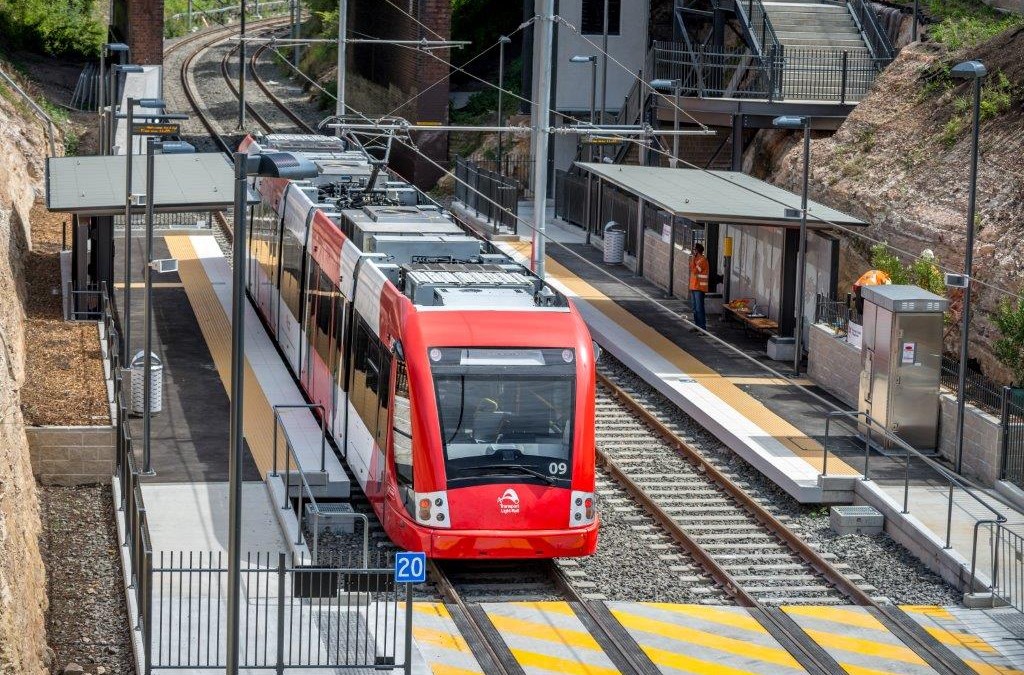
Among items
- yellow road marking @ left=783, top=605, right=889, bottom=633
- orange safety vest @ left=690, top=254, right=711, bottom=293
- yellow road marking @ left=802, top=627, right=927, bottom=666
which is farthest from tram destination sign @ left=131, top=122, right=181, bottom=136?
yellow road marking @ left=802, top=627, right=927, bottom=666

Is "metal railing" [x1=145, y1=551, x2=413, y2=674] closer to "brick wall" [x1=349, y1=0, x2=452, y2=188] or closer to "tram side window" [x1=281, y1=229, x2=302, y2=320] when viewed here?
"tram side window" [x1=281, y1=229, x2=302, y2=320]

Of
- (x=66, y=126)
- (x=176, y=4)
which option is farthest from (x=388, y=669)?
(x=176, y=4)

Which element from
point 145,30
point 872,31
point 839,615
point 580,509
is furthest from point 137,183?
point 145,30

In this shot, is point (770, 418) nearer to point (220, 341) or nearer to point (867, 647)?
point (867, 647)

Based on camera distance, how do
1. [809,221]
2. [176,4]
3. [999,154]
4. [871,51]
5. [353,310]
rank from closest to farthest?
[353,310]
[809,221]
[999,154]
[871,51]
[176,4]

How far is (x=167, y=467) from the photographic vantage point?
22.3m

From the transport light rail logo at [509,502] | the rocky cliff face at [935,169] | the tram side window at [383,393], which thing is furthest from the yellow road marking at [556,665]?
the rocky cliff face at [935,169]

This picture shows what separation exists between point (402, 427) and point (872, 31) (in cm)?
2769

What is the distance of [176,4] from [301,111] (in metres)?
33.1

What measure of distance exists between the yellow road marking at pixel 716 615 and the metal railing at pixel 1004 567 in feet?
8.88

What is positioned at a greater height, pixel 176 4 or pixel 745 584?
pixel 176 4

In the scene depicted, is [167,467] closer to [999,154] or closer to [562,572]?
[562,572]

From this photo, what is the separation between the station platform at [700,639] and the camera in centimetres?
1638

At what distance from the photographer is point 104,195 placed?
29.4 metres
